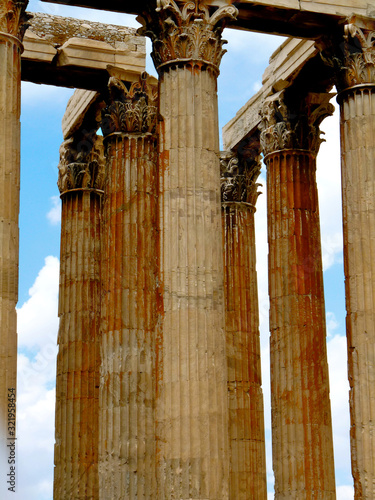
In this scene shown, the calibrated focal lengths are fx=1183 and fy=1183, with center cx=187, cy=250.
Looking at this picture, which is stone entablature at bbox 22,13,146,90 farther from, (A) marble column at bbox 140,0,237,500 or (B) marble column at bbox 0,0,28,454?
(B) marble column at bbox 0,0,28,454

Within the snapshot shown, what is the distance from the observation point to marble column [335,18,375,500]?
33.3 meters

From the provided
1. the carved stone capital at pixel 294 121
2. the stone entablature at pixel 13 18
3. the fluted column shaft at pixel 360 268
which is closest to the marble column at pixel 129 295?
the carved stone capital at pixel 294 121

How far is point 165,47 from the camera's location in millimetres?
33594

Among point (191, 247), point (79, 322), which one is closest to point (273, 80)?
point (79, 322)

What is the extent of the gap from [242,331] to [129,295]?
7.71 m

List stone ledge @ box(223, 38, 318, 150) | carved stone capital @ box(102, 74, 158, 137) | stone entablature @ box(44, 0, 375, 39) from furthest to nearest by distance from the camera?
stone ledge @ box(223, 38, 318, 150)
carved stone capital @ box(102, 74, 158, 137)
stone entablature @ box(44, 0, 375, 39)

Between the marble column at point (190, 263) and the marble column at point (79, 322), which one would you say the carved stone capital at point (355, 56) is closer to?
the marble column at point (190, 263)

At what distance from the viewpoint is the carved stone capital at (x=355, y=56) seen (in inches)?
1411

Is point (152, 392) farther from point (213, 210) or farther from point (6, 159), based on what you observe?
point (6, 159)

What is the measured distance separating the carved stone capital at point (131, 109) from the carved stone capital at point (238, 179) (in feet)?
21.9

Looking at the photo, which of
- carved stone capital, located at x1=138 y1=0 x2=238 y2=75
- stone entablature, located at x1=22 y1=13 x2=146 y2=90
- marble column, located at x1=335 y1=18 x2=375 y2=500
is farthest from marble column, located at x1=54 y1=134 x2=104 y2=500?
marble column, located at x1=335 y1=18 x2=375 y2=500

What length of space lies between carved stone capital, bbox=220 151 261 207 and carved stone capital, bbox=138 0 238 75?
1126 centimetres

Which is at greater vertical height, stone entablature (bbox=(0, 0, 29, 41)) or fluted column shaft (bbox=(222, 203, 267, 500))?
stone entablature (bbox=(0, 0, 29, 41))

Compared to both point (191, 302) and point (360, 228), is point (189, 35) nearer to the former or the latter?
point (360, 228)
